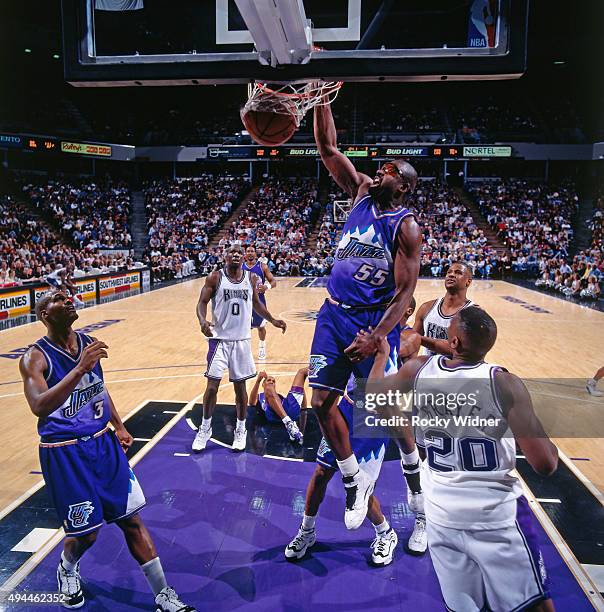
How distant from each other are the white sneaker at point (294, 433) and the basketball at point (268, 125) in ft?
8.71

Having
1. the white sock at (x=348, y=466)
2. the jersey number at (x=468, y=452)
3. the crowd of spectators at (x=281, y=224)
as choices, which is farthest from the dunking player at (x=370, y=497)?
the crowd of spectators at (x=281, y=224)

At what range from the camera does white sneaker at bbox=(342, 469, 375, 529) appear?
292 cm

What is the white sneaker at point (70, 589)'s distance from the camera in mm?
2799

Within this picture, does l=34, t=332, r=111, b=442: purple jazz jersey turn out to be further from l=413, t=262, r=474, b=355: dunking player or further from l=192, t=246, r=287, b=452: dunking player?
l=413, t=262, r=474, b=355: dunking player

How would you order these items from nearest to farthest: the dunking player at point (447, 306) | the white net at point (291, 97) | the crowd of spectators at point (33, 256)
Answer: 1. the white net at point (291, 97)
2. the dunking player at point (447, 306)
3. the crowd of spectators at point (33, 256)

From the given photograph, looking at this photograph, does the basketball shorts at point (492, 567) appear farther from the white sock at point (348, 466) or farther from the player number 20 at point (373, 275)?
the player number 20 at point (373, 275)

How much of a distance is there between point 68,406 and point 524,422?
2098 mm

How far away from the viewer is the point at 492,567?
1958mm

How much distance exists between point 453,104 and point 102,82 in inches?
1203

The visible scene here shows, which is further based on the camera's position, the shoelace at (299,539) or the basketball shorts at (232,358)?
the basketball shorts at (232,358)

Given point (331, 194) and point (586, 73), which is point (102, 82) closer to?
point (331, 194)

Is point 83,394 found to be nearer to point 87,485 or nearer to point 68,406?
point 68,406

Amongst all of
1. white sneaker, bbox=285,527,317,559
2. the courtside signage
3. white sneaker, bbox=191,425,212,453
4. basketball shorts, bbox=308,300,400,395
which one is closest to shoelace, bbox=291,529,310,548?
white sneaker, bbox=285,527,317,559

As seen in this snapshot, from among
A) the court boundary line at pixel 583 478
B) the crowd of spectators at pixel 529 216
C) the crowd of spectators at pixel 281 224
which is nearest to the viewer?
the court boundary line at pixel 583 478
